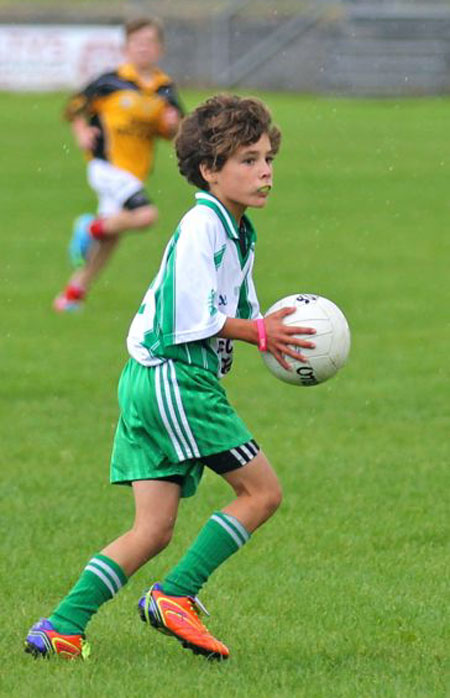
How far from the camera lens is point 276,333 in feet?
15.9

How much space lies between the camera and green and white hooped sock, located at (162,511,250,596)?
4938mm

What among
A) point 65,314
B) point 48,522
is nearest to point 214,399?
point 48,522

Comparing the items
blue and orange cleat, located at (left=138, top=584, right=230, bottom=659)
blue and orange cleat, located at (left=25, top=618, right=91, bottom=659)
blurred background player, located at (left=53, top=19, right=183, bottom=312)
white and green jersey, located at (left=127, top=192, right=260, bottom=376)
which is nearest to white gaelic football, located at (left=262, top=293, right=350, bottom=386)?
white and green jersey, located at (left=127, top=192, right=260, bottom=376)

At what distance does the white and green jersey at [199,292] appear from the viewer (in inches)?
188

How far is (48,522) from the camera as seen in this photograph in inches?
267

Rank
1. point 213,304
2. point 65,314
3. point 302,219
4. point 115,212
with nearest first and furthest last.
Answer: point 213,304, point 65,314, point 115,212, point 302,219

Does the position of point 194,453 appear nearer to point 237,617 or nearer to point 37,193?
point 237,617

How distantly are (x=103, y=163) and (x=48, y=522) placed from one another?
7889 mm

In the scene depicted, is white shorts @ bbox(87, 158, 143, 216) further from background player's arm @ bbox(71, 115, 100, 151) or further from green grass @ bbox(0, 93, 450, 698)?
green grass @ bbox(0, 93, 450, 698)

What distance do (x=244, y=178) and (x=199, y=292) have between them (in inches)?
16.3

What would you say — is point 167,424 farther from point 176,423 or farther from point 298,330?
point 298,330

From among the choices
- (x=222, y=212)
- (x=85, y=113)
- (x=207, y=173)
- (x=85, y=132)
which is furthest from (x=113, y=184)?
(x=222, y=212)

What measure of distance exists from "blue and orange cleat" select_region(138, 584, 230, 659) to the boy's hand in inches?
30.8

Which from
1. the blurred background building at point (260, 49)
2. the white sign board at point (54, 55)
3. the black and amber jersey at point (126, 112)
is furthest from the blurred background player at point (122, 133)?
the blurred background building at point (260, 49)
